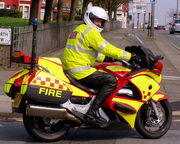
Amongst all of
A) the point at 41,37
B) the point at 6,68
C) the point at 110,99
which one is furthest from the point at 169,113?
the point at 41,37

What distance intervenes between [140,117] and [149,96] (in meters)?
0.30

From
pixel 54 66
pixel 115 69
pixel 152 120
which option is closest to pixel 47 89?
pixel 54 66

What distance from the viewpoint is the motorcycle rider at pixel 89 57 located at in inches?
267

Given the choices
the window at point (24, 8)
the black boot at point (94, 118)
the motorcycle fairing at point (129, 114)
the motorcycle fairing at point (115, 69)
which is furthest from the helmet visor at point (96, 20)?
the window at point (24, 8)

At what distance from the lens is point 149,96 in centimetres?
706

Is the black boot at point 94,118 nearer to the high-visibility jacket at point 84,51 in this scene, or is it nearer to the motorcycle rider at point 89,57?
the motorcycle rider at point 89,57

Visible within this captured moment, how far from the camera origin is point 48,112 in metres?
6.51

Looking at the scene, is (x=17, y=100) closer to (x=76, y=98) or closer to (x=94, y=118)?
(x=76, y=98)

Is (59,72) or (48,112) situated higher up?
(59,72)

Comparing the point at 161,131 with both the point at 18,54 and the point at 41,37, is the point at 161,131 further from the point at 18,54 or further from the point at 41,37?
the point at 41,37

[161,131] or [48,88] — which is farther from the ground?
[48,88]

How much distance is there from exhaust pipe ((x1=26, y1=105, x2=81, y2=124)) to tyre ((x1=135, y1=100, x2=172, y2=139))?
102 centimetres

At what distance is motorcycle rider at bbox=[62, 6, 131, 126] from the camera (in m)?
6.79

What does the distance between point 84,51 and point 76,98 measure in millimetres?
606
